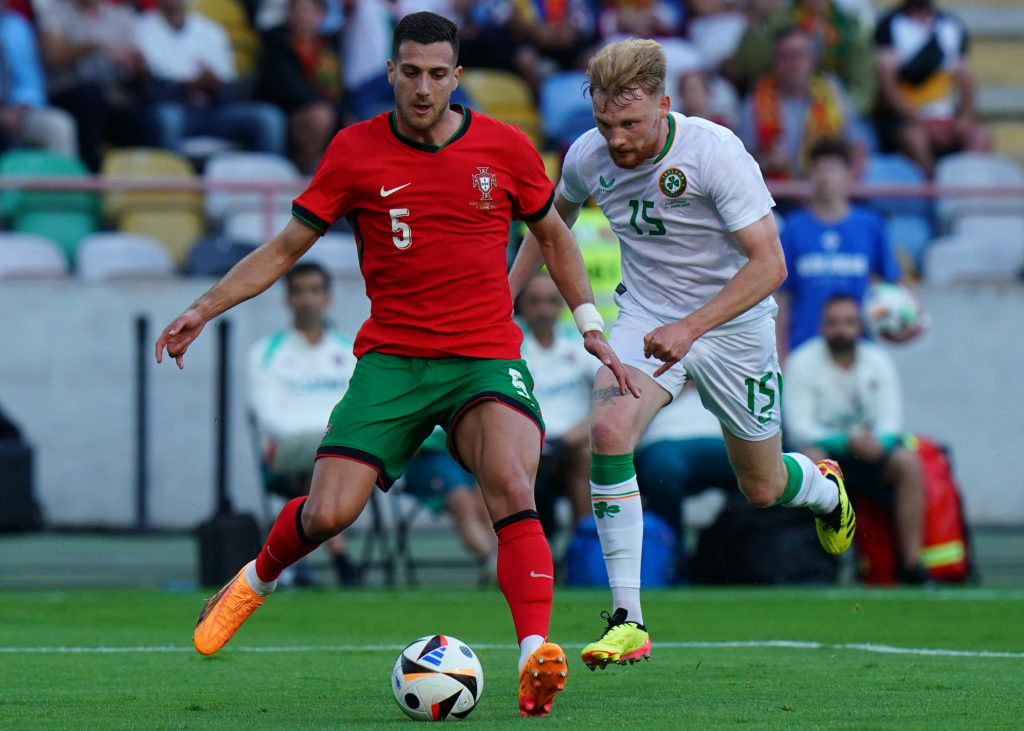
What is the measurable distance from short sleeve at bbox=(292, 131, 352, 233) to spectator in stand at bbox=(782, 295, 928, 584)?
5.54 m

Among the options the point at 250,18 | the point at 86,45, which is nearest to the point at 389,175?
the point at 86,45

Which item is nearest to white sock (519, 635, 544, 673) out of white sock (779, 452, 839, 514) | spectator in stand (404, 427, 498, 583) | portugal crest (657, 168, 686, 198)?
portugal crest (657, 168, 686, 198)

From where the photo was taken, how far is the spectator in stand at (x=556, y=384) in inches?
429

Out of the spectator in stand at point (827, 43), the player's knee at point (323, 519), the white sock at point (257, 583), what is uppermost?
the spectator in stand at point (827, 43)

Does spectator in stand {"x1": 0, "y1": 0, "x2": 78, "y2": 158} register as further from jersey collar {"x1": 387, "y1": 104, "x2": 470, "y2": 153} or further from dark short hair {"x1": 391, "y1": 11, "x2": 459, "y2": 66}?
dark short hair {"x1": 391, "y1": 11, "x2": 459, "y2": 66}

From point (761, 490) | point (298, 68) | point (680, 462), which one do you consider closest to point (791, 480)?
point (761, 490)

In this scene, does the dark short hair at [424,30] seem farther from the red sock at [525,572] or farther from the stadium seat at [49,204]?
the stadium seat at [49,204]

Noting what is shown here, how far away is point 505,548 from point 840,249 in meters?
6.33

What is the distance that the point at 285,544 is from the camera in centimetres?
612

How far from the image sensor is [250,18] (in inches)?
629

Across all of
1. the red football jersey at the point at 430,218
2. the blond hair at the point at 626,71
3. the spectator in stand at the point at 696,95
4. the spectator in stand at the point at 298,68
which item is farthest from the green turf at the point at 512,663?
the spectator in stand at the point at 298,68

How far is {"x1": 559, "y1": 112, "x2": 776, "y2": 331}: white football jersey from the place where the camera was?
6.43m

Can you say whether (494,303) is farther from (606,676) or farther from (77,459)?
(77,459)

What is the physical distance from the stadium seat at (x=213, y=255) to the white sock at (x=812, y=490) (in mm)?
6506
